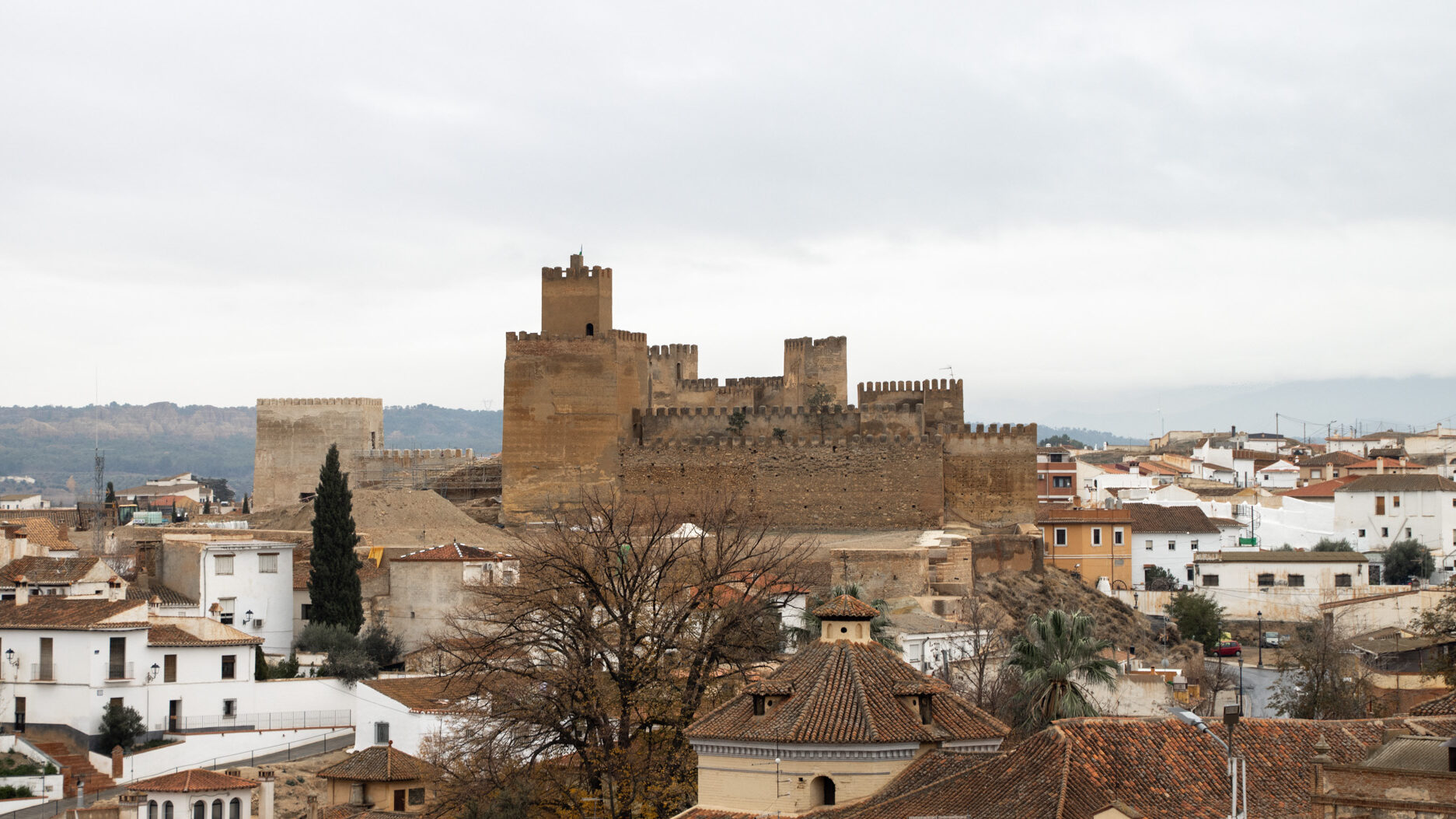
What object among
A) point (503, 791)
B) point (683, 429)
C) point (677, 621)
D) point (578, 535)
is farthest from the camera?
point (683, 429)

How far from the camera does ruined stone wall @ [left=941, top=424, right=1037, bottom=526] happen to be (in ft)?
161

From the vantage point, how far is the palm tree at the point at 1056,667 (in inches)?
1015

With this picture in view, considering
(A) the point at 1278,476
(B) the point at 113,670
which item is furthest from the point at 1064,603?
(A) the point at 1278,476

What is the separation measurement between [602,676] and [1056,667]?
6013 mm

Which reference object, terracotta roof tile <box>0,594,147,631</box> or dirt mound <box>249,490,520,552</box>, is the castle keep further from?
terracotta roof tile <box>0,594,147,631</box>

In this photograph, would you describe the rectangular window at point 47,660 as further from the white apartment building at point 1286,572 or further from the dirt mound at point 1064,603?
the white apartment building at point 1286,572

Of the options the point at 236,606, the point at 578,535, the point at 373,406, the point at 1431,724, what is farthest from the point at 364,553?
the point at 1431,724

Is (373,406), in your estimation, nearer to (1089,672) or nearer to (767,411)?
(767,411)

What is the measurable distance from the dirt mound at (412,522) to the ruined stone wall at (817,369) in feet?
34.5

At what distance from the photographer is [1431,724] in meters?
19.9

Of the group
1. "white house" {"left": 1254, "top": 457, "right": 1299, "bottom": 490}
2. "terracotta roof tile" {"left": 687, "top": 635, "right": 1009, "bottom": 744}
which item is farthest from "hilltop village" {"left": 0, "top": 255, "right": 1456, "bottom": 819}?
"white house" {"left": 1254, "top": 457, "right": 1299, "bottom": 490}

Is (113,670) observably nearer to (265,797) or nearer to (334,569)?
(265,797)

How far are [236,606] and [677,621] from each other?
1676 cm

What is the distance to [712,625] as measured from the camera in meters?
28.1
